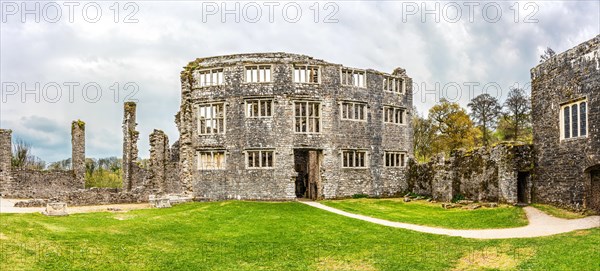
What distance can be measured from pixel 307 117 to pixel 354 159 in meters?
4.77

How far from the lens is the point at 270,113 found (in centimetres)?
3219

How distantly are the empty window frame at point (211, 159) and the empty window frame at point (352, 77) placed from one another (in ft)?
33.3

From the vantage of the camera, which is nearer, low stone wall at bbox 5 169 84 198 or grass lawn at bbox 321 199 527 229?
grass lawn at bbox 321 199 527 229

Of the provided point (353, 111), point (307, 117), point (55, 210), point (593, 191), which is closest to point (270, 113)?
point (307, 117)

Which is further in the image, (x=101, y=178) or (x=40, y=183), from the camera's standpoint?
(x=101, y=178)

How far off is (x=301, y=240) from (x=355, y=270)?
15.5 ft

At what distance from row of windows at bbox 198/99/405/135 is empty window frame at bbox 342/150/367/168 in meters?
2.45

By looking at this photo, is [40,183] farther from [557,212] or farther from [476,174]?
[557,212]

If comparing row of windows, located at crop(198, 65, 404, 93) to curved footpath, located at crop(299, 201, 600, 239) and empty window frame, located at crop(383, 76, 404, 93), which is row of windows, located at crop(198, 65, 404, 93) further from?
A: curved footpath, located at crop(299, 201, 600, 239)

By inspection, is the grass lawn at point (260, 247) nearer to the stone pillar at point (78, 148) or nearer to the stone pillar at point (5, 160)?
the stone pillar at point (5, 160)

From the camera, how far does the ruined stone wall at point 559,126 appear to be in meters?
21.7

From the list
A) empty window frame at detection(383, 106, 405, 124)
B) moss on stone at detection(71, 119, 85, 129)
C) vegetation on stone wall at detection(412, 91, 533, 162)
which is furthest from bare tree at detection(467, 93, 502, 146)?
moss on stone at detection(71, 119, 85, 129)

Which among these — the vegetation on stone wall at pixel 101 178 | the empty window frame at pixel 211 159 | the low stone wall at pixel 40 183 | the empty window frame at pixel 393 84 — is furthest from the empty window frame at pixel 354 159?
the vegetation on stone wall at pixel 101 178

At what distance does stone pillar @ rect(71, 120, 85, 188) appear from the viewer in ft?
144
